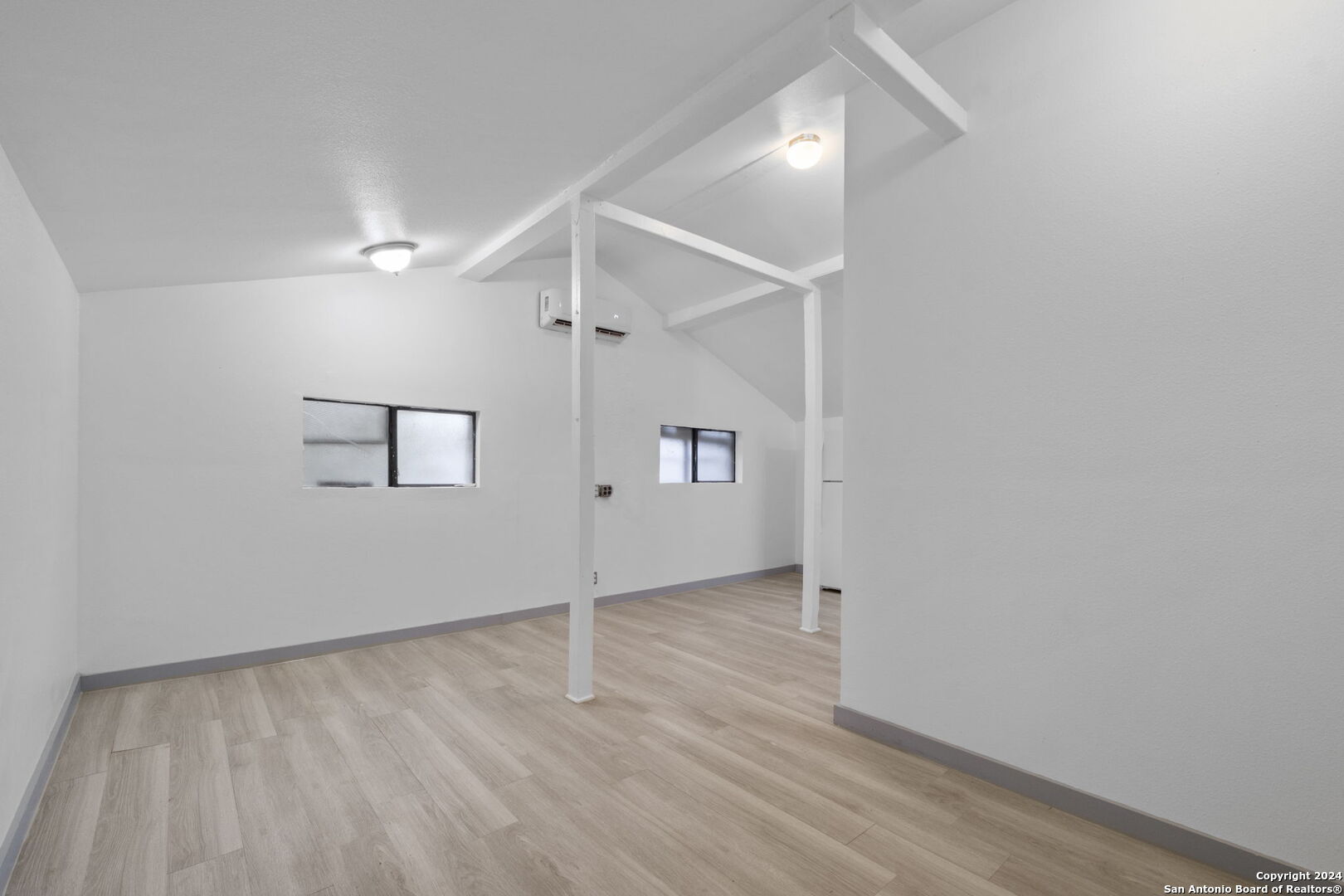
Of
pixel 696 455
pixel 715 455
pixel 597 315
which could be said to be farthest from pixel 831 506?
A: pixel 597 315

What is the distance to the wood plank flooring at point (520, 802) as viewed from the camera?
1.76m

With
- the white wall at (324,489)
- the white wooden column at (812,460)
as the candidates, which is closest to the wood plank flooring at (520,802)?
the white wall at (324,489)

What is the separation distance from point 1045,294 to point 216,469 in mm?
4364

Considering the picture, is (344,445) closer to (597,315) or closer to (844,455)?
(597,315)

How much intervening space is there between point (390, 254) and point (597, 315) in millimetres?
2081

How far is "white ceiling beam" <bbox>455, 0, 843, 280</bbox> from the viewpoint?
204 cm

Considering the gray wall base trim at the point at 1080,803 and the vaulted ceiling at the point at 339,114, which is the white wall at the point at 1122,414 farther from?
the vaulted ceiling at the point at 339,114

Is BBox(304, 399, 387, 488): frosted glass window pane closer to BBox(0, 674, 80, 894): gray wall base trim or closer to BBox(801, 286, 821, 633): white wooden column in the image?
BBox(0, 674, 80, 894): gray wall base trim

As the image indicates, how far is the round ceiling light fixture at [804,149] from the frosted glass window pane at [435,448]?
2995 millimetres

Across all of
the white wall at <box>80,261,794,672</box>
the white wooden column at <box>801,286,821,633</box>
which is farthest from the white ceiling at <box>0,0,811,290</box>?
the white wooden column at <box>801,286,821,633</box>

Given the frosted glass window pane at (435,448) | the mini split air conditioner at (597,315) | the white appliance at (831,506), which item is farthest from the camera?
the white appliance at (831,506)

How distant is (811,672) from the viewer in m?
3.61

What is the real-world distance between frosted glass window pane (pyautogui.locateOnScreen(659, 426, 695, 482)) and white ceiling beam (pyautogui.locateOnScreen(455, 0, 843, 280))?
2.98 meters

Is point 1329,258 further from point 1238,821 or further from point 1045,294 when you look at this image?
point 1238,821
